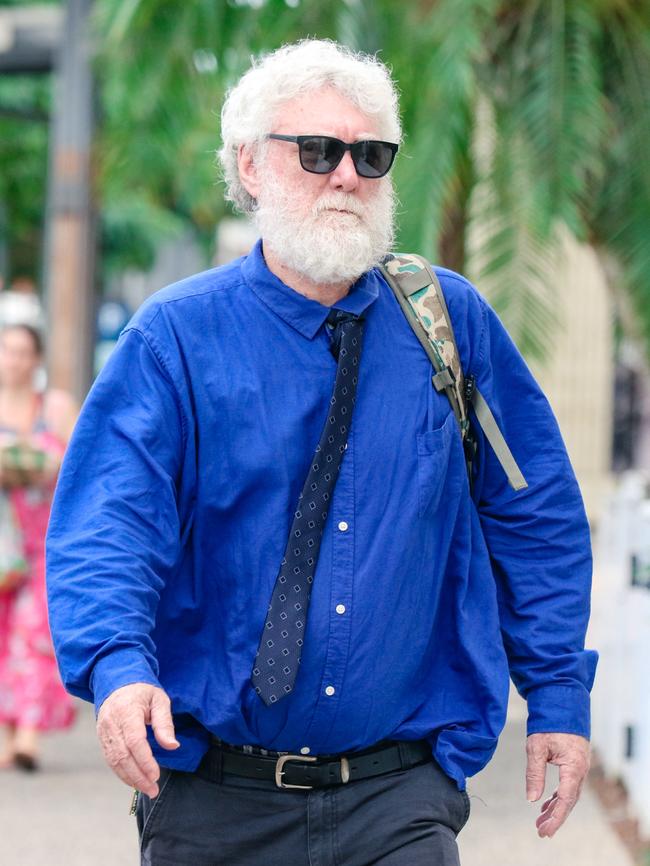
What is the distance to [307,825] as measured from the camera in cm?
290

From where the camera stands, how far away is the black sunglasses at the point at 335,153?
2.98 m

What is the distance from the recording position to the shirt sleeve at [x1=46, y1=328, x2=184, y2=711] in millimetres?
2625

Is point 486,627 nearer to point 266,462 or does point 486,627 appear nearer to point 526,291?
point 266,462

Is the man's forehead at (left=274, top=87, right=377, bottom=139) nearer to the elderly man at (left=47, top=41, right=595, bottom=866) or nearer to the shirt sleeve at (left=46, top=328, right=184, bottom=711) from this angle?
the elderly man at (left=47, top=41, right=595, bottom=866)

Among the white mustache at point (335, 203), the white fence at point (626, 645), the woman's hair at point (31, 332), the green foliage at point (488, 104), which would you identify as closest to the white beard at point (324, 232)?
the white mustache at point (335, 203)

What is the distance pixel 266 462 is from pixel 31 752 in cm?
487

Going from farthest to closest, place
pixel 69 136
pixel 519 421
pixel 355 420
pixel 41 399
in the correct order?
pixel 69 136
pixel 41 399
pixel 519 421
pixel 355 420

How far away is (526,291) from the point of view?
7.62 meters

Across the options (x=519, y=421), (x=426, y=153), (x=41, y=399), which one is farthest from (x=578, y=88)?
(x=519, y=421)

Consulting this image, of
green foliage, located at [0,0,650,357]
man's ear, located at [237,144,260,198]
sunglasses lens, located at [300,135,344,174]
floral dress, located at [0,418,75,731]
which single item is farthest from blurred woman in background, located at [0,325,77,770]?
sunglasses lens, located at [300,135,344,174]

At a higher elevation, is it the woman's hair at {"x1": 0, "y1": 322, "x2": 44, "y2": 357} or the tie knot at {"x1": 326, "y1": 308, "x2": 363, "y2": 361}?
the tie knot at {"x1": 326, "y1": 308, "x2": 363, "y2": 361}

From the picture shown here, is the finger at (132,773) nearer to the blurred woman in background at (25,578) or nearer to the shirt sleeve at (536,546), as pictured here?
the shirt sleeve at (536,546)

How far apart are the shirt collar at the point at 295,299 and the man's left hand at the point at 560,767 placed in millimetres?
832

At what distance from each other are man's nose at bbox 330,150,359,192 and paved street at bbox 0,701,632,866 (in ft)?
11.3
